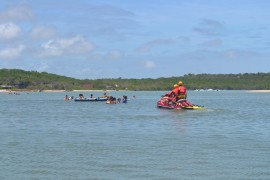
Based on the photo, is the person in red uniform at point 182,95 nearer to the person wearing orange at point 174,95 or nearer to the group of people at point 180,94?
the group of people at point 180,94

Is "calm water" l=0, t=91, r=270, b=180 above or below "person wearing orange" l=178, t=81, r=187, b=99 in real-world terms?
below

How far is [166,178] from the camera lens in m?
19.6

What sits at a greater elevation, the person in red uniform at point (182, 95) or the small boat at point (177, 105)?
the person in red uniform at point (182, 95)

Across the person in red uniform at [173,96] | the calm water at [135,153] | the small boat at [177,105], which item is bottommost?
the calm water at [135,153]

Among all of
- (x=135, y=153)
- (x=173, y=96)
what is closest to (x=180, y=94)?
(x=173, y=96)

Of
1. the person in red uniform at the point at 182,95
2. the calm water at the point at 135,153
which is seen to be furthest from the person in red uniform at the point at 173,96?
the calm water at the point at 135,153

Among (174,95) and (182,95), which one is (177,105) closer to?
(182,95)

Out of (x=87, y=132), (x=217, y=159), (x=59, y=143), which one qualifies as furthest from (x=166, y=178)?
(x=87, y=132)

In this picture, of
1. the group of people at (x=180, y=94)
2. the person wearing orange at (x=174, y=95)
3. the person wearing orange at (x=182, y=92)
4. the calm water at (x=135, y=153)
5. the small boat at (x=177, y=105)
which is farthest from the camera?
the person wearing orange at (x=174, y=95)

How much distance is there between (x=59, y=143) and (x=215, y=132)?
11298mm

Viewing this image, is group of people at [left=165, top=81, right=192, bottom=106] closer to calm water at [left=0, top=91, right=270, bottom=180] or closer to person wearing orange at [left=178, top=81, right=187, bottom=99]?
person wearing orange at [left=178, top=81, right=187, bottom=99]

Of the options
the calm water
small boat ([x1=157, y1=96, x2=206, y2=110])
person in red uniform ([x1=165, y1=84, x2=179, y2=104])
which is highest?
person in red uniform ([x1=165, y1=84, x2=179, y2=104])

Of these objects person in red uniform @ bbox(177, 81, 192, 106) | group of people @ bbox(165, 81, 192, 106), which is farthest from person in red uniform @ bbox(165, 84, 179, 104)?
person in red uniform @ bbox(177, 81, 192, 106)

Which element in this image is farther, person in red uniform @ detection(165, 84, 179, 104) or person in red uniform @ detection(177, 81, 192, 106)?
person in red uniform @ detection(165, 84, 179, 104)
